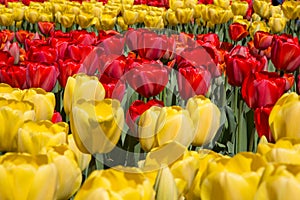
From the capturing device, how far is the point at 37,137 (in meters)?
1.30

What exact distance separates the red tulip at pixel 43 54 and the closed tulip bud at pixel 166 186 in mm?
1587

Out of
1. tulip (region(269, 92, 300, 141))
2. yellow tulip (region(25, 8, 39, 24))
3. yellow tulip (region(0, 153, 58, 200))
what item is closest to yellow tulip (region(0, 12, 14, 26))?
yellow tulip (region(25, 8, 39, 24))

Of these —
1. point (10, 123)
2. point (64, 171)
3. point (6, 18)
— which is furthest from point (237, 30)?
point (64, 171)

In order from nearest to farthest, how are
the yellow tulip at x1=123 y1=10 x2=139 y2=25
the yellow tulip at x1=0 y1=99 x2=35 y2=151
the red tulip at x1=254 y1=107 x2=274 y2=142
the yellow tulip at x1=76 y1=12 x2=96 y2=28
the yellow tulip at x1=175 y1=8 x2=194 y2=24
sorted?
the yellow tulip at x1=0 y1=99 x2=35 y2=151 < the red tulip at x1=254 y1=107 x2=274 y2=142 < the yellow tulip at x1=76 y1=12 x2=96 y2=28 < the yellow tulip at x1=123 y1=10 x2=139 y2=25 < the yellow tulip at x1=175 y1=8 x2=194 y2=24

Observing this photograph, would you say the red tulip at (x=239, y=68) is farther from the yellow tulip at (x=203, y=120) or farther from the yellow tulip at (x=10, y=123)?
the yellow tulip at (x=10, y=123)

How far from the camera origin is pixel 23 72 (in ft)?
7.47

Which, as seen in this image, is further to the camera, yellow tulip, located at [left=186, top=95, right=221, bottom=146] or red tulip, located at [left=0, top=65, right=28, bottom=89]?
red tulip, located at [left=0, top=65, right=28, bottom=89]

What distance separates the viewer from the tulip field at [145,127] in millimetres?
976

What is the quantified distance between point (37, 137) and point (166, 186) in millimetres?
412

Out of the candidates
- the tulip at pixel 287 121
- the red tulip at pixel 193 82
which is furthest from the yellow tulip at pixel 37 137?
the red tulip at pixel 193 82

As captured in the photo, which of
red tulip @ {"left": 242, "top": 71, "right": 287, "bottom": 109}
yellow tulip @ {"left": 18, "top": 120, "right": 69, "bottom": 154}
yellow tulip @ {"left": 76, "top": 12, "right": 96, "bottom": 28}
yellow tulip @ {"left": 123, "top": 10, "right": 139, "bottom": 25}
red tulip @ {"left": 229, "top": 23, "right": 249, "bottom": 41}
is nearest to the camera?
yellow tulip @ {"left": 18, "top": 120, "right": 69, "bottom": 154}

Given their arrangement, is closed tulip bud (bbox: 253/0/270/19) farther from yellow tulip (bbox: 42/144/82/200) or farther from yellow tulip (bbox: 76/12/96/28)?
yellow tulip (bbox: 42/144/82/200)

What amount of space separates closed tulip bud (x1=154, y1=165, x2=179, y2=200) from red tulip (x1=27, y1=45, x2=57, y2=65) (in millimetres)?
1587

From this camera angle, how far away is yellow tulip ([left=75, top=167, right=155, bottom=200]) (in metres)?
0.90
